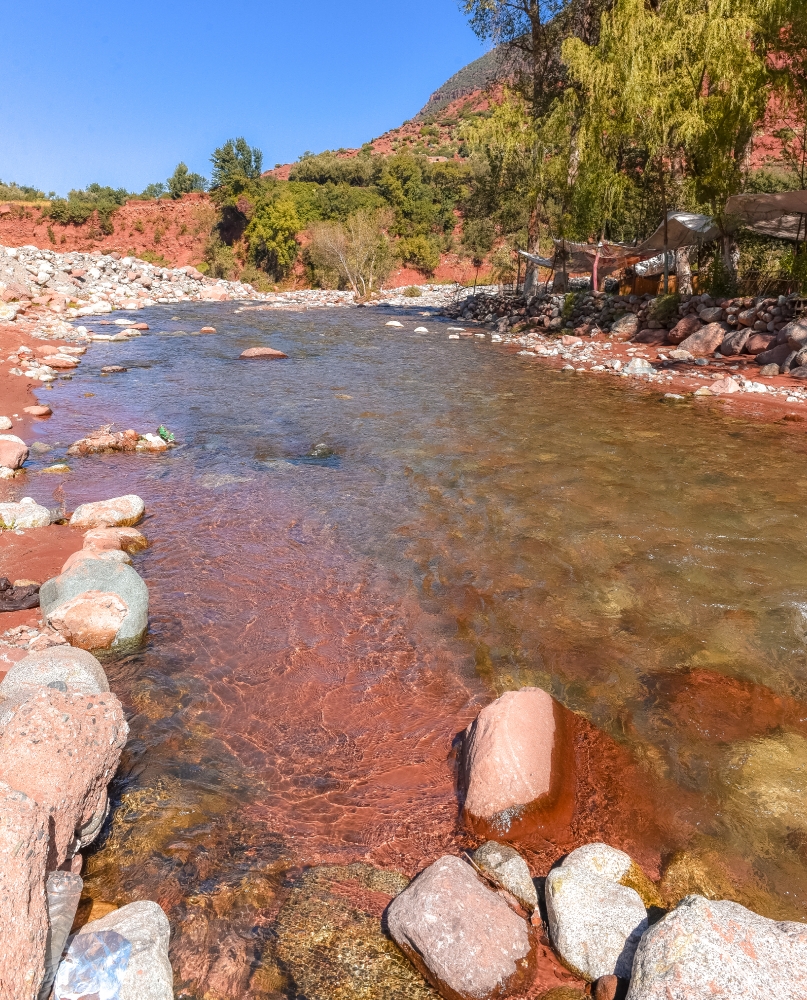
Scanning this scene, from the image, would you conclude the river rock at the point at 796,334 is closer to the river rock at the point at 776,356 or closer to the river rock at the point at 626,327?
the river rock at the point at 776,356

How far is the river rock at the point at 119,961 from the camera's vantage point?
2.26 metres

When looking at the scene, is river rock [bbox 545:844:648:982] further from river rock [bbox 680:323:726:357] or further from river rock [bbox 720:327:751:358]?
river rock [bbox 680:323:726:357]

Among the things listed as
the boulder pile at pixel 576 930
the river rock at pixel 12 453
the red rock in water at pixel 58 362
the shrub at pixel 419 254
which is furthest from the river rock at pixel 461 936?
the shrub at pixel 419 254

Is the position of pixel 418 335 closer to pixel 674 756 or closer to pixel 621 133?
pixel 621 133

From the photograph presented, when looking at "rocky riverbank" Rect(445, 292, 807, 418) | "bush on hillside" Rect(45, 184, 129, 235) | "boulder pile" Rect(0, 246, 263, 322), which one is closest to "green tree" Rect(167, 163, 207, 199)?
"bush on hillside" Rect(45, 184, 129, 235)

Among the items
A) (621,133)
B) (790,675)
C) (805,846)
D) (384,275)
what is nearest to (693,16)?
(621,133)

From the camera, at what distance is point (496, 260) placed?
37062 mm

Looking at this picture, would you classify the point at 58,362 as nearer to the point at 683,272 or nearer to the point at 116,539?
the point at 116,539

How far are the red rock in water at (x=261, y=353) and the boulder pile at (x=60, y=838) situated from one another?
50.7 feet

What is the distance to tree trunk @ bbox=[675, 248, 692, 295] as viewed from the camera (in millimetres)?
19406

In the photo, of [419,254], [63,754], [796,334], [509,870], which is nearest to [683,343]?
[796,334]

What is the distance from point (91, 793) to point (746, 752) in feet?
11.9

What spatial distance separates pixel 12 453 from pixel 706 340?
51.2ft

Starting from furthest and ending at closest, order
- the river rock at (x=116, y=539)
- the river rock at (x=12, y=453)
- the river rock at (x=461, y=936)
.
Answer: the river rock at (x=12, y=453), the river rock at (x=116, y=539), the river rock at (x=461, y=936)
